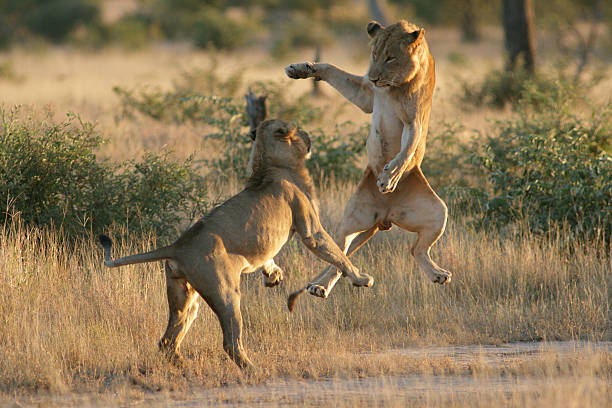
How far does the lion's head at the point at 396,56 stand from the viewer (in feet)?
18.9

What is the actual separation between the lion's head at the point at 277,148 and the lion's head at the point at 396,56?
71 cm

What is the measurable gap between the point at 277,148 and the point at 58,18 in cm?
3694

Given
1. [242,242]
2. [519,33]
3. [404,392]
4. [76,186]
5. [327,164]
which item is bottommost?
[404,392]

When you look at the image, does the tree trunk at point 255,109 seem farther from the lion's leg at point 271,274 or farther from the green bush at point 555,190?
the lion's leg at point 271,274

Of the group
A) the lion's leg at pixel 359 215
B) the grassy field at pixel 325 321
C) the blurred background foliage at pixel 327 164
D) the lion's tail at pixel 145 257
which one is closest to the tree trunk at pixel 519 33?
the blurred background foliage at pixel 327 164

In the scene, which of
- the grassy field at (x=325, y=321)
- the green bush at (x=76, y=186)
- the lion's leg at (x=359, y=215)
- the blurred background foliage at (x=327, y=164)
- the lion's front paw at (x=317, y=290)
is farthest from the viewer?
the blurred background foliage at (x=327, y=164)

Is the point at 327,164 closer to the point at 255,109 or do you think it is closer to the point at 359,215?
the point at 255,109

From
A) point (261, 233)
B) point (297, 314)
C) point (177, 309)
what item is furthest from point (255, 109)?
point (177, 309)

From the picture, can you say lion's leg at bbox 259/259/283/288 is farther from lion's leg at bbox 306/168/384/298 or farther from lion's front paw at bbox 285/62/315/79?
lion's front paw at bbox 285/62/315/79

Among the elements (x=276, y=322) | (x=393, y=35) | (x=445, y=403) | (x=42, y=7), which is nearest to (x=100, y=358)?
(x=276, y=322)

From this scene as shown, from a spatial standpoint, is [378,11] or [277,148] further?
[378,11]

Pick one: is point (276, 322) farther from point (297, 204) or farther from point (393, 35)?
point (393, 35)

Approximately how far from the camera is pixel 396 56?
576 cm

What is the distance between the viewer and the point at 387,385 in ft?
17.8
